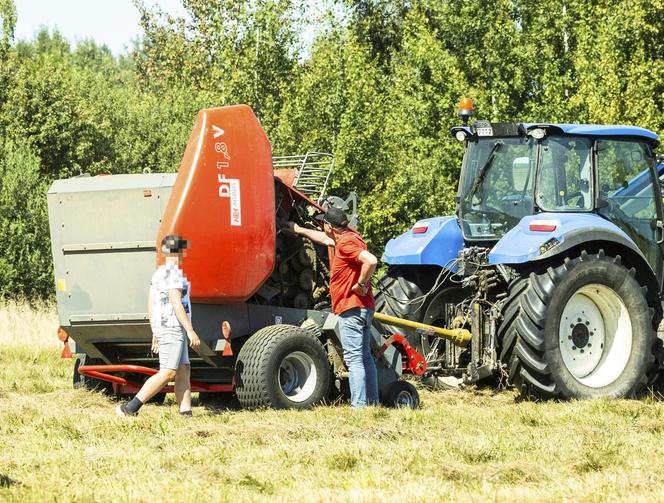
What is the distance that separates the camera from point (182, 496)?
5719 millimetres

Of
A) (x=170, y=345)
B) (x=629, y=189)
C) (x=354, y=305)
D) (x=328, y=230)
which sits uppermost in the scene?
(x=629, y=189)

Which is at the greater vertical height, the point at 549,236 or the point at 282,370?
the point at 549,236

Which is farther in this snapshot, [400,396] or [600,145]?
[600,145]

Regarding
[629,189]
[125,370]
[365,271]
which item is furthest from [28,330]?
[629,189]

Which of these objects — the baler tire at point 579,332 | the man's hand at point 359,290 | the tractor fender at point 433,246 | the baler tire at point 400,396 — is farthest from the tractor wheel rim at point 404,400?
the tractor fender at point 433,246

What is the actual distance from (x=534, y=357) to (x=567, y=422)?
1.27 metres

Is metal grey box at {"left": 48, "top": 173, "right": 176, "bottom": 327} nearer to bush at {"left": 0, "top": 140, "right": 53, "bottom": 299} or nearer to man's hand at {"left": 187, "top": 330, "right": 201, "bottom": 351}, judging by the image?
man's hand at {"left": 187, "top": 330, "right": 201, "bottom": 351}

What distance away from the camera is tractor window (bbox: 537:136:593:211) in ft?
33.0

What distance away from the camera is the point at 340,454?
6664mm

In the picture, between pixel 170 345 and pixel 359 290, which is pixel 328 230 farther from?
pixel 170 345

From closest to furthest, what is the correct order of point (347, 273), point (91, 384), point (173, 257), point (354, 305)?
1. point (173, 257)
2. point (354, 305)
3. point (347, 273)
4. point (91, 384)

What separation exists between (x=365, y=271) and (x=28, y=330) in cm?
921

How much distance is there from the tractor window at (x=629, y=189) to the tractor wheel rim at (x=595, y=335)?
2.47 feet

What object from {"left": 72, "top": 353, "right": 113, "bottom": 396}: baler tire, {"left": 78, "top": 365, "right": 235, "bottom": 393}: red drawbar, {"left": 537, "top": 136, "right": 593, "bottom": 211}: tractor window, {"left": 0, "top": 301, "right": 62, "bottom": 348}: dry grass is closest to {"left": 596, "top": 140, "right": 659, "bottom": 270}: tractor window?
{"left": 537, "top": 136, "right": 593, "bottom": 211}: tractor window
